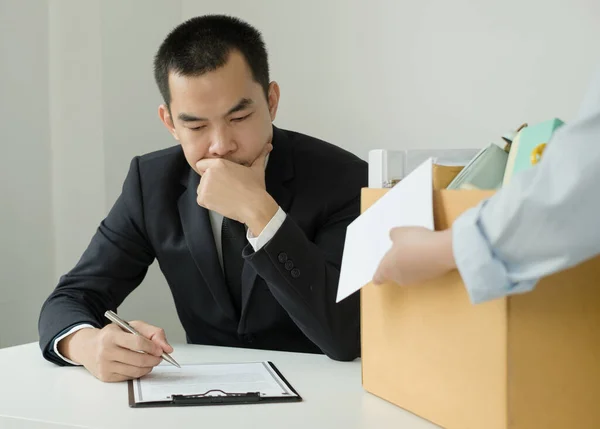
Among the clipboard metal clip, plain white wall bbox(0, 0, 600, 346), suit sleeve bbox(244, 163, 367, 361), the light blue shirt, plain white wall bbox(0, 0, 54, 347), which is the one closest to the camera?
the light blue shirt

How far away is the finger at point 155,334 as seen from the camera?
3.92ft

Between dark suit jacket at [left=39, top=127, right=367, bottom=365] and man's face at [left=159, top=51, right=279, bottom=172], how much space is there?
6.3 inches

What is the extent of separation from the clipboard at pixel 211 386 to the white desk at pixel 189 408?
0.01 m

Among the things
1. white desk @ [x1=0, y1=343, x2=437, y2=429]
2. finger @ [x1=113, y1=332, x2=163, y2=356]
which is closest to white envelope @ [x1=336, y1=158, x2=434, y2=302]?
white desk @ [x1=0, y1=343, x2=437, y2=429]

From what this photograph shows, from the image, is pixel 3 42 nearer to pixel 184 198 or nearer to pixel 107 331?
pixel 184 198

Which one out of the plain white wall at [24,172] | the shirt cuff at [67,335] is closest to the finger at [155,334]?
the shirt cuff at [67,335]

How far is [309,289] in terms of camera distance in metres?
1.26

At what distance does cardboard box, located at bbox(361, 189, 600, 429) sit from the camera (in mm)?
757

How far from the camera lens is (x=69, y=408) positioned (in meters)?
0.99

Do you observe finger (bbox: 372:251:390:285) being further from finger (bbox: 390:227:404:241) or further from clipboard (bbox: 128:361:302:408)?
clipboard (bbox: 128:361:302:408)

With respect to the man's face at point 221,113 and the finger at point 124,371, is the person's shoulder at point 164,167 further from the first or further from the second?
the finger at point 124,371

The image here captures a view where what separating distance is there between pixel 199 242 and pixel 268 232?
0.40 metres

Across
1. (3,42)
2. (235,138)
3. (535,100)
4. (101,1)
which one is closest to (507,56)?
(535,100)

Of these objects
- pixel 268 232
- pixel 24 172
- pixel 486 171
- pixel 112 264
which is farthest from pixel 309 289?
pixel 24 172
